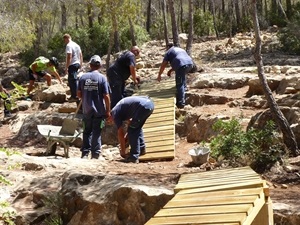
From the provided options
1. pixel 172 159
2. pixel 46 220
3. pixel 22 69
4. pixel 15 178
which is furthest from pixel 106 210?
pixel 22 69

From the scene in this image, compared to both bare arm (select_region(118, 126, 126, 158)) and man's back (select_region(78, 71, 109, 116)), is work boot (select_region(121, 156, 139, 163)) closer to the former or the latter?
bare arm (select_region(118, 126, 126, 158))

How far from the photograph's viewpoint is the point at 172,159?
A: 27.9ft

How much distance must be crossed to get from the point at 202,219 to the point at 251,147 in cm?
320

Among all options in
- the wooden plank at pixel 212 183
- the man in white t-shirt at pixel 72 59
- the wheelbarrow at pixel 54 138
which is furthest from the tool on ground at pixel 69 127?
the wooden plank at pixel 212 183

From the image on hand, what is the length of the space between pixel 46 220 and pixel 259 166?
9.38 ft

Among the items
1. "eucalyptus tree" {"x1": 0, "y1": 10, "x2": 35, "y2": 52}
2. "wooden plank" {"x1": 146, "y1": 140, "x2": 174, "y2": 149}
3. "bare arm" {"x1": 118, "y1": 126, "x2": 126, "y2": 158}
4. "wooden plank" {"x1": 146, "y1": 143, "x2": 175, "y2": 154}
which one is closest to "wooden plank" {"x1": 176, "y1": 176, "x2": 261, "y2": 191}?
"bare arm" {"x1": 118, "y1": 126, "x2": 126, "y2": 158}

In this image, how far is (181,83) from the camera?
11.0 m

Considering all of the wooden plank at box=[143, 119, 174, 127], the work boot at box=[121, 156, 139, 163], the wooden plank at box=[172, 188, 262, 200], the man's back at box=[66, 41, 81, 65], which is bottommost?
the work boot at box=[121, 156, 139, 163]

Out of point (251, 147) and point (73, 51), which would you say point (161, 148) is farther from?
point (73, 51)

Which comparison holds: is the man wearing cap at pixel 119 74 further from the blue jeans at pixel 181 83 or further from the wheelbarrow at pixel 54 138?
the wheelbarrow at pixel 54 138

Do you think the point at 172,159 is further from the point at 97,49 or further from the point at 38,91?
the point at 97,49

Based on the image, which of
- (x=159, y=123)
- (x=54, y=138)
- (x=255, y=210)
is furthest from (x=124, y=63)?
(x=255, y=210)

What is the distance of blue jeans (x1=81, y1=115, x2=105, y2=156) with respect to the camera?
850 cm

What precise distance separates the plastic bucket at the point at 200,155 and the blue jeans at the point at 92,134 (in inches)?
66.4
